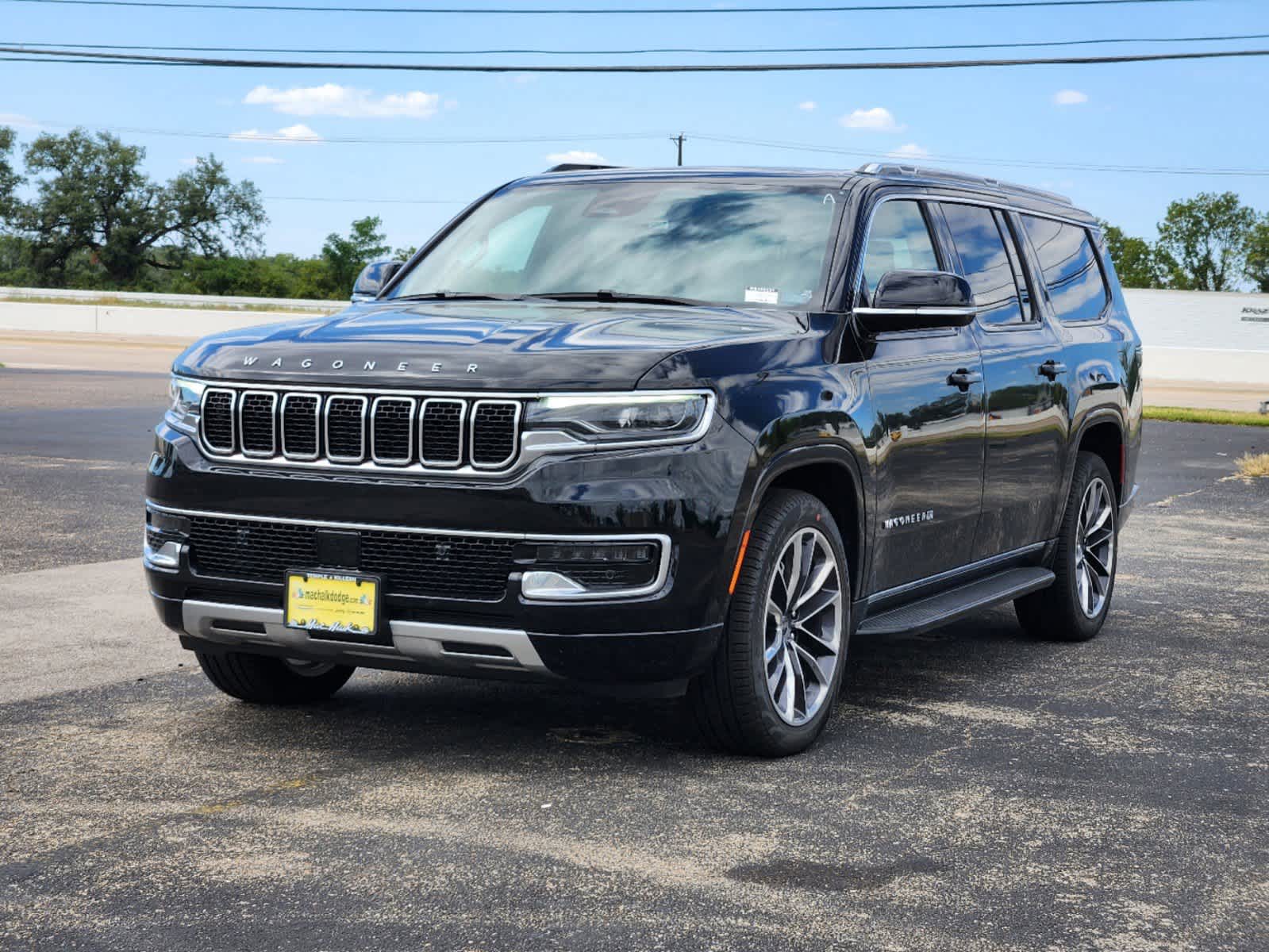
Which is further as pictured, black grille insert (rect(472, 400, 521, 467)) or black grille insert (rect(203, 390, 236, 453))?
black grille insert (rect(203, 390, 236, 453))

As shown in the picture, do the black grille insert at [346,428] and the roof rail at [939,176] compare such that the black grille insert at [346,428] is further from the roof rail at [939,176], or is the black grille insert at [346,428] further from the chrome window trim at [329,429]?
the roof rail at [939,176]

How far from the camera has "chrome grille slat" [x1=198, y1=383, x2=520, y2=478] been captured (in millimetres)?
4848

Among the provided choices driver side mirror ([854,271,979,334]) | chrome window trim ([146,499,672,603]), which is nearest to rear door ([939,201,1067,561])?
driver side mirror ([854,271,979,334])

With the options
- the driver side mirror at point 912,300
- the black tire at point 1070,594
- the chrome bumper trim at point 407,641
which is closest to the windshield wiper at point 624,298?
the driver side mirror at point 912,300

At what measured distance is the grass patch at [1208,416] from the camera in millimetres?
27969

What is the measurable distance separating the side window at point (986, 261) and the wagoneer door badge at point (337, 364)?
110 inches

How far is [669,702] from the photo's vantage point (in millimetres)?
6328

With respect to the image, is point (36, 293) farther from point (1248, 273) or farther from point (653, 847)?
point (1248, 273)

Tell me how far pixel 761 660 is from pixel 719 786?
42 centimetres

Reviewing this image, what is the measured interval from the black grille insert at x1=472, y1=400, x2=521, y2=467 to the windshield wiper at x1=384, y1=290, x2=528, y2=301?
1.34 metres

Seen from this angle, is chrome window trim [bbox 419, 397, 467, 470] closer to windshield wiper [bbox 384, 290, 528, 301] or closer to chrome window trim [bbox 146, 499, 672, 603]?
chrome window trim [bbox 146, 499, 672, 603]

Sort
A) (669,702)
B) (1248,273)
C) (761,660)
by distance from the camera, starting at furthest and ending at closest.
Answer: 1. (1248,273)
2. (669,702)
3. (761,660)

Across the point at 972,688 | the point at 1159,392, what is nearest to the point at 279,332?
the point at 972,688

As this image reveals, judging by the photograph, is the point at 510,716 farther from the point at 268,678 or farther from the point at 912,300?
the point at 912,300
